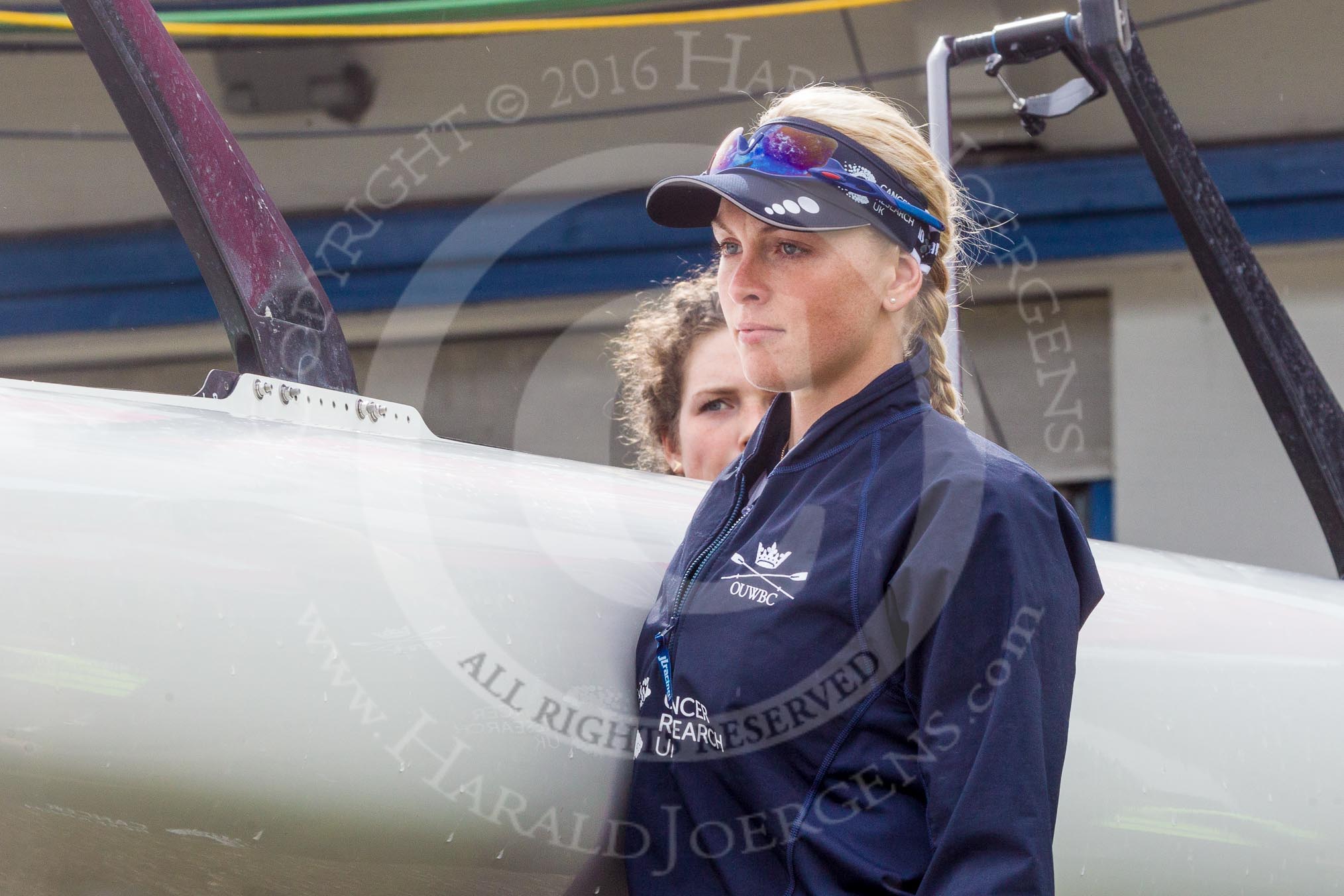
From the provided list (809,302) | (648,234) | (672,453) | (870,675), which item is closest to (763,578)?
(870,675)

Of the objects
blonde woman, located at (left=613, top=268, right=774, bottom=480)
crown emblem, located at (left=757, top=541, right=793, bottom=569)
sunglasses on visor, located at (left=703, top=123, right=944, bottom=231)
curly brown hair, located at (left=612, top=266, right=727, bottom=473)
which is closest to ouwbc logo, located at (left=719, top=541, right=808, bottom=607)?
crown emblem, located at (left=757, top=541, right=793, bottom=569)

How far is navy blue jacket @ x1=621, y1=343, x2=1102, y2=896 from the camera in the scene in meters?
0.78

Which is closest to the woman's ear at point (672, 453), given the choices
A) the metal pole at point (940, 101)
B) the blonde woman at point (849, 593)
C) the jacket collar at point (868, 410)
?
the metal pole at point (940, 101)

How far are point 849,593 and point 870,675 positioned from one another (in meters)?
0.06

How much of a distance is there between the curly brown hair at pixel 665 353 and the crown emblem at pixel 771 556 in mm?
928

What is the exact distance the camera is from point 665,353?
6.32 feet

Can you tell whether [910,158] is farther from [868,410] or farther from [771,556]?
[771,556]

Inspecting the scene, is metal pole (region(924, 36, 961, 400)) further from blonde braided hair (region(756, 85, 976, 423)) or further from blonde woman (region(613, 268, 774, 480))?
blonde braided hair (region(756, 85, 976, 423))

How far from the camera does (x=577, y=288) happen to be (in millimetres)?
4176

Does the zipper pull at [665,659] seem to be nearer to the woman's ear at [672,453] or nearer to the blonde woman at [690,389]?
the blonde woman at [690,389]

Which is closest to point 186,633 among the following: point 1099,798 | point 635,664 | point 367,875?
point 367,875

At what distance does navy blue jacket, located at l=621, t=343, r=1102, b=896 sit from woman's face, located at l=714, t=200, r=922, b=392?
5 cm

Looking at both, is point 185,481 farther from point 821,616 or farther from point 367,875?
point 821,616

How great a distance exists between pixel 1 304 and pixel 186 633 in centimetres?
437
